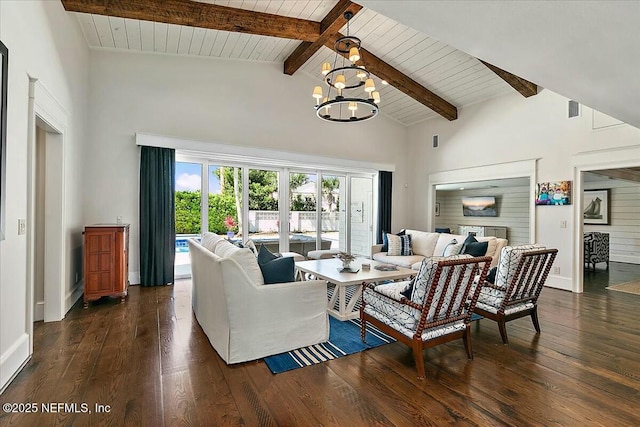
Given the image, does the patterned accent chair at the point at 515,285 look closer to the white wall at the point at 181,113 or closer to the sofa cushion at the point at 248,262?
the sofa cushion at the point at 248,262

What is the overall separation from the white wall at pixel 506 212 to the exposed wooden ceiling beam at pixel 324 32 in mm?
7479

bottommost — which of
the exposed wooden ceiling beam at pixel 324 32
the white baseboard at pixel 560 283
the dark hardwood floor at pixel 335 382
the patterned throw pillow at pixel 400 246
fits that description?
the dark hardwood floor at pixel 335 382

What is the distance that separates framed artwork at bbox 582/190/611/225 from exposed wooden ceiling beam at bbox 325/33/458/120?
5382 millimetres

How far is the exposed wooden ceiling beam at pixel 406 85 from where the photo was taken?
596 cm

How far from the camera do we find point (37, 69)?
287cm

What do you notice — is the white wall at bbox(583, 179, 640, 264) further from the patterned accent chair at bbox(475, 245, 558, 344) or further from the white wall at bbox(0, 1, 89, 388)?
the white wall at bbox(0, 1, 89, 388)

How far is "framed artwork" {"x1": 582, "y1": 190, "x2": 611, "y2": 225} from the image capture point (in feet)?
28.6

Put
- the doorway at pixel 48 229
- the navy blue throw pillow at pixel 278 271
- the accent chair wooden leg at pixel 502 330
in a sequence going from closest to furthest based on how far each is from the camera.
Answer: the navy blue throw pillow at pixel 278 271 < the accent chair wooden leg at pixel 502 330 < the doorway at pixel 48 229

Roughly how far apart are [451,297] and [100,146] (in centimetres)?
550

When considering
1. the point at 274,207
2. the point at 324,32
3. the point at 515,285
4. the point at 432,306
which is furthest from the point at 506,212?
the point at 432,306

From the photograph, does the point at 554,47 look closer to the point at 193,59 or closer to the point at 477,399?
the point at 477,399

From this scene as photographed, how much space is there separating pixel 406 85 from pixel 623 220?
729 centimetres

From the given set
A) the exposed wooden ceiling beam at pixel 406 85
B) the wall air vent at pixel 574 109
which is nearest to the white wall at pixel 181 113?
the exposed wooden ceiling beam at pixel 406 85

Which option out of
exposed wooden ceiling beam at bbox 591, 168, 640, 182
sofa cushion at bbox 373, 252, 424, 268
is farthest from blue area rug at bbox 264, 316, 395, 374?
exposed wooden ceiling beam at bbox 591, 168, 640, 182
